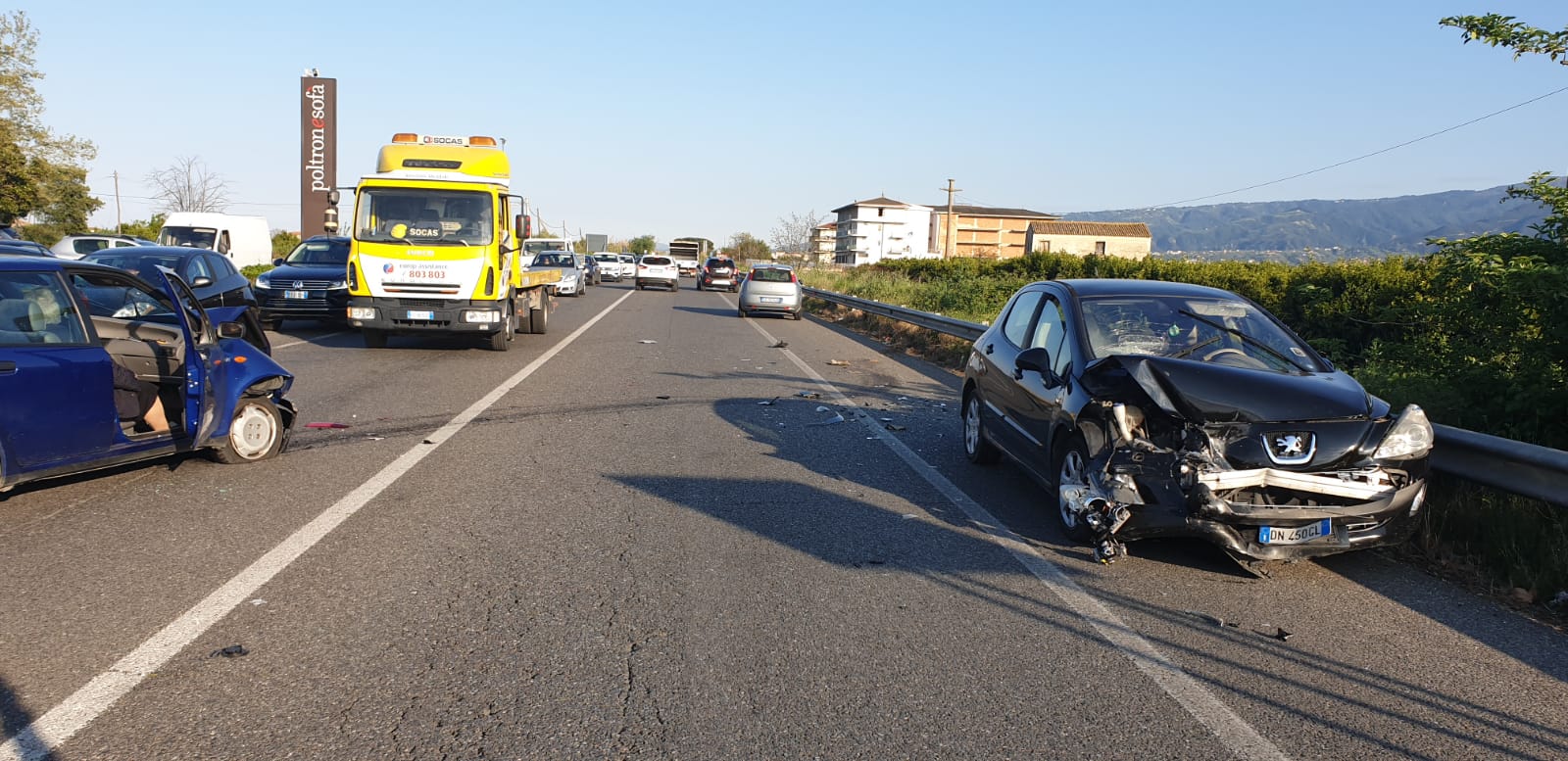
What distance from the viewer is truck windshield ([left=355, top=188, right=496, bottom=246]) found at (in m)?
15.7

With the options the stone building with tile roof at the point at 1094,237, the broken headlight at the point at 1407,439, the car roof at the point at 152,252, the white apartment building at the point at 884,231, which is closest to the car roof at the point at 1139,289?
the broken headlight at the point at 1407,439

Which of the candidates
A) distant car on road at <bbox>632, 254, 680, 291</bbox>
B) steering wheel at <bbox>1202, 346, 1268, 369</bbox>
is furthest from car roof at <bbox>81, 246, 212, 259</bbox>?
distant car on road at <bbox>632, 254, 680, 291</bbox>

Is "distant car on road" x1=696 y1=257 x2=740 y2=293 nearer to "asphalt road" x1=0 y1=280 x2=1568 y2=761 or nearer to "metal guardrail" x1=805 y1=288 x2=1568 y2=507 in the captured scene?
"asphalt road" x1=0 y1=280 x2=1568 y2=761

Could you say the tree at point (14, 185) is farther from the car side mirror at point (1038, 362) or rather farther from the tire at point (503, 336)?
the car side mirror at point (1038, 362)

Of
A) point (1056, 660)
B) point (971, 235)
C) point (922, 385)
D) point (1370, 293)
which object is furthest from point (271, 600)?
point (971, 235)

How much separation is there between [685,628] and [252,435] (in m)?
4.78

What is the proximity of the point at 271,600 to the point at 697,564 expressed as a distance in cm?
198

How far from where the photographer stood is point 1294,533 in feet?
17.3

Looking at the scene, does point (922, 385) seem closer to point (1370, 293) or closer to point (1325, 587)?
point (1370, 293)

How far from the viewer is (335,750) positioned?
3.31 metres

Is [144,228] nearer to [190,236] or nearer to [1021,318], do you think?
[190,236]

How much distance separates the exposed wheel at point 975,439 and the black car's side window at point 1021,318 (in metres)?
0.57

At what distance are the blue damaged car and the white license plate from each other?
6581 millimetres

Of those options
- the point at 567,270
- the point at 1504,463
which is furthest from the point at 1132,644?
the point at 567,270
